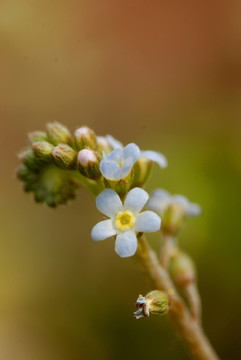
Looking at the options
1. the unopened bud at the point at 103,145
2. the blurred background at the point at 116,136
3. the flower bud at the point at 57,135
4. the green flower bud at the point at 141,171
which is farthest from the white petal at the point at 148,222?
the blurred background at the point at 116,136

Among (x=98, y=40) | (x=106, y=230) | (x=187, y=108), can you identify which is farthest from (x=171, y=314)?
(x=98, y=40)

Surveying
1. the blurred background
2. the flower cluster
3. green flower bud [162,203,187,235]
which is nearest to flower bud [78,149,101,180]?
the flower cluster

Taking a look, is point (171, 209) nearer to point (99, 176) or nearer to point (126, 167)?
point (99, 176)

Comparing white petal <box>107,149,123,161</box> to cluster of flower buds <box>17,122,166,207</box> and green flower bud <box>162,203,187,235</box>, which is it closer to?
cluster of flower buds <box>17,122,166,207</box>

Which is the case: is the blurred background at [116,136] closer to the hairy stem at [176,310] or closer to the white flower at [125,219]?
the hairy stem at [176,310]

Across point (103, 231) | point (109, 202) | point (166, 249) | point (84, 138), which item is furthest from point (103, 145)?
point (166, 249)

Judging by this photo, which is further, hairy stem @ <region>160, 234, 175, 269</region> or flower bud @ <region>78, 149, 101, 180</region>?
hairy stem @ <region>160, 234, 175, 269</region>
